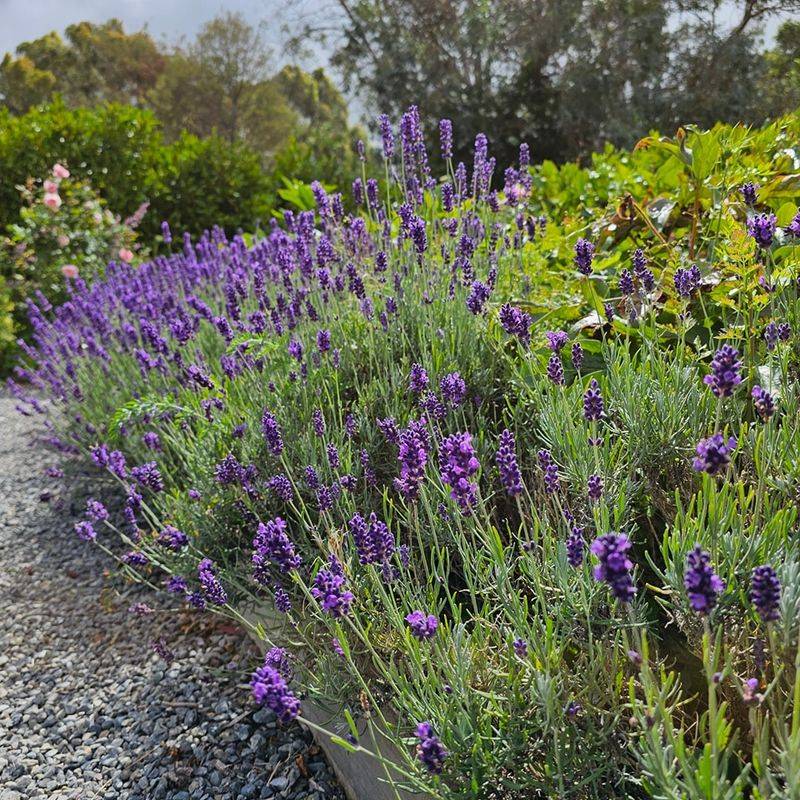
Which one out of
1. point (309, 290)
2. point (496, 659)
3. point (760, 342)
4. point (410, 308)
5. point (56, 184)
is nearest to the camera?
point (496, 659)

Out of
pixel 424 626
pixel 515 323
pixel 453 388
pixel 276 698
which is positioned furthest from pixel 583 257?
pixel 276 698

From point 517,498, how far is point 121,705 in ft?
6.15

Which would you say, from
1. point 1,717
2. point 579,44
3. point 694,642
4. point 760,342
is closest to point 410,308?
point 760,342

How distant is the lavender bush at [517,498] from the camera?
4.58ft

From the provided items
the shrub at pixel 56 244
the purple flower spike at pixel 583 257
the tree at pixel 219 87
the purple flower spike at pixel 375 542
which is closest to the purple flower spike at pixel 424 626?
the purple flower spike at pixel 375 542

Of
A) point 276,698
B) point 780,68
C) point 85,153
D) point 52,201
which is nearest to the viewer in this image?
point 276,698

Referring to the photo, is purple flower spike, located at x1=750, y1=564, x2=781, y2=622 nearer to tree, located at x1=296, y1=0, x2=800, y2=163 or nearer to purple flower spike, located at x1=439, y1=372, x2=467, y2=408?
purple flower spike, located at x1=439, y1=372, x2=467, y2=408

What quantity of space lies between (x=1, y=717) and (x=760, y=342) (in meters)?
2.86

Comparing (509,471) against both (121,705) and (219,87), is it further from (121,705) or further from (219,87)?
(219,87)

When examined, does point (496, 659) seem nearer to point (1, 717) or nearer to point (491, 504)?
point (491, 504)

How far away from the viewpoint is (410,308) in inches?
113

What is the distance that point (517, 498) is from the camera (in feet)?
4.67

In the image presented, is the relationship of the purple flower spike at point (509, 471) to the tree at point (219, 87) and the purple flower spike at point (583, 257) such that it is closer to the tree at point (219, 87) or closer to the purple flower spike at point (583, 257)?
the purple flower spike at point (583, 257)

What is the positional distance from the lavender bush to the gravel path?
280 millimetres
